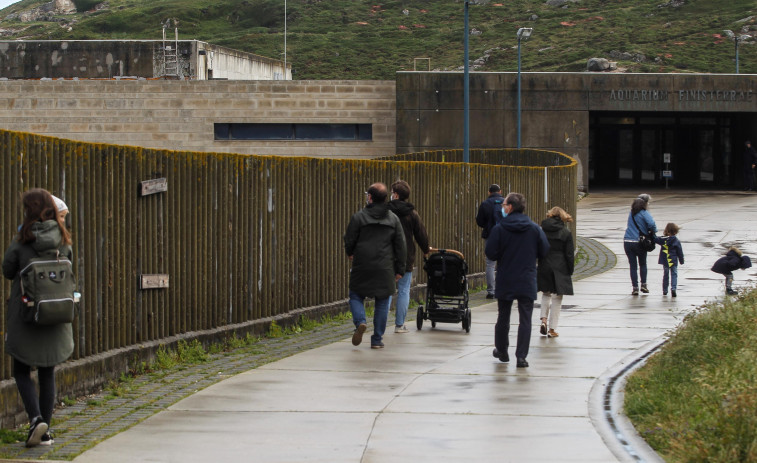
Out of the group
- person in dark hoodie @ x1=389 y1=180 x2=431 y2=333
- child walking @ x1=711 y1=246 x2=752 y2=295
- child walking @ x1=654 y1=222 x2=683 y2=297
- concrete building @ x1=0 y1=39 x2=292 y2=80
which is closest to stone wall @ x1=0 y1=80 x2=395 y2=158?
concrete building @ x1=0 y1=39 x2=292 y2=80

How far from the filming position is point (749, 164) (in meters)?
46.6

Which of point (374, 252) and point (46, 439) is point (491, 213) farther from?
point (46, 439)

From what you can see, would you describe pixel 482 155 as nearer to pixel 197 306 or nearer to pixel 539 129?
pixel 539 129

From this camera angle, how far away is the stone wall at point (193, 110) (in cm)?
4681

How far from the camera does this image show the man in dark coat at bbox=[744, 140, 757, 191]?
152 ft

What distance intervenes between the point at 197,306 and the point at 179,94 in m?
36.8

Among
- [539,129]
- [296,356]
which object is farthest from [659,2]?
[296,356]

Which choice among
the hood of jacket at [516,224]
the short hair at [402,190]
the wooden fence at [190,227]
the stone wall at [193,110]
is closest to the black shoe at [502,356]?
the hood of jacket at [516,224]

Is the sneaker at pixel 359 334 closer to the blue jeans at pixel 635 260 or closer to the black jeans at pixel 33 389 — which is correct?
the black jeans at pixel 33 389

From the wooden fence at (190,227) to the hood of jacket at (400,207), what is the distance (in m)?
1.32

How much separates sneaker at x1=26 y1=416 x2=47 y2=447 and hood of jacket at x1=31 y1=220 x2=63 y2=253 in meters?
1.13

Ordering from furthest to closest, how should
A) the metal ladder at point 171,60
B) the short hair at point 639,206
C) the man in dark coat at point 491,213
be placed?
the metal ladder at point 171,60 → the short hair at point 639,206 → the man in dark coat at point 491,213

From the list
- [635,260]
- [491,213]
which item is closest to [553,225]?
[491,213]

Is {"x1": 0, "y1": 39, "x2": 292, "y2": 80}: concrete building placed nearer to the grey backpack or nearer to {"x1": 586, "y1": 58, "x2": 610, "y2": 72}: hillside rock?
{"x1": 586, "y1": 58, "x2": 610, "y2": 72}: hillside rock
